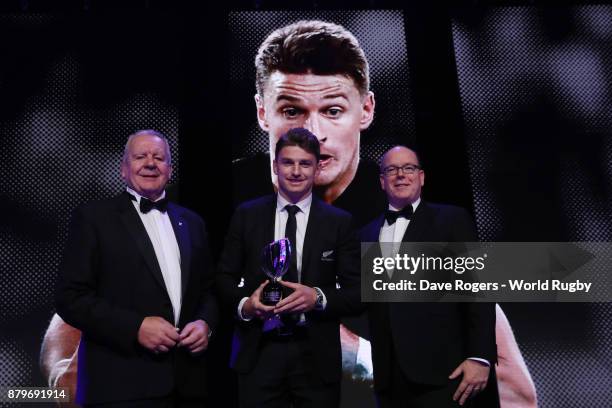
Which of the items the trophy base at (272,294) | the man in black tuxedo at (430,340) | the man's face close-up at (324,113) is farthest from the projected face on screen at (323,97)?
the trophy base at (272,294)

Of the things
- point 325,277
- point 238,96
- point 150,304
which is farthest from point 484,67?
point 150,304

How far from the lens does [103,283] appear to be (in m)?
2.75

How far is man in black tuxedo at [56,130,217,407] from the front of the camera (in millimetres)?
2611

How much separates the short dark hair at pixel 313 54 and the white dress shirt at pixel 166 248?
135cm

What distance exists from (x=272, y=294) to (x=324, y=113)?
159 cm

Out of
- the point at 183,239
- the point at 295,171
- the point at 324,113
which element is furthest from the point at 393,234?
the point at 183,239

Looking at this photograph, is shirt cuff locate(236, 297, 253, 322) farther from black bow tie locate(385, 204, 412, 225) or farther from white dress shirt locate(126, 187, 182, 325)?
black bow tie locate(385, 204, 412, 225)

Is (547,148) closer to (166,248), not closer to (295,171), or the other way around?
(295,171)

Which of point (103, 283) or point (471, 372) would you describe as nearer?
point (103, 283)

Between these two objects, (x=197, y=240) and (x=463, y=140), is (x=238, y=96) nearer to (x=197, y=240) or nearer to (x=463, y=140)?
(x=197, y=240)

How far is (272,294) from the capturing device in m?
2.72

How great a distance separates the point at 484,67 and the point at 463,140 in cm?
62

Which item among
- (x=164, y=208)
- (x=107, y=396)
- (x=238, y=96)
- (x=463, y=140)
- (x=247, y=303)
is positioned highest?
(x=238, y=96)

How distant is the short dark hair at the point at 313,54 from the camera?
3.95m
